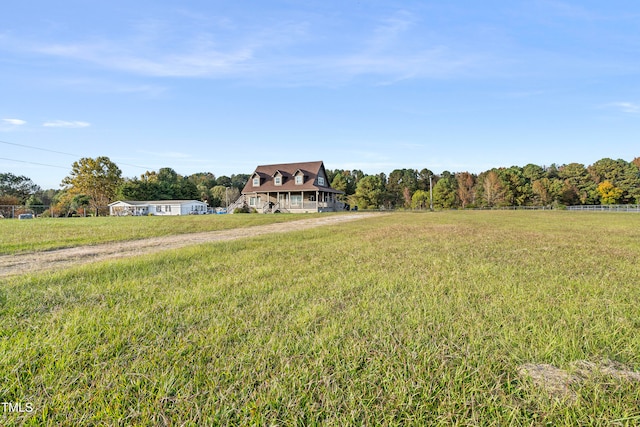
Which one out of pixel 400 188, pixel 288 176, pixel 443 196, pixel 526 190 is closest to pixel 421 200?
pixel 443 196

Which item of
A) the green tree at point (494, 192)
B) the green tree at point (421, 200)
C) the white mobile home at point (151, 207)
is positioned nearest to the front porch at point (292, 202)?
the white mobile home at point (151, 207)

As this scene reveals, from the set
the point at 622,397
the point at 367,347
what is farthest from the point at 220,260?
the point at 622,397

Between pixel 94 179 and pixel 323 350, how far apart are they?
186 feet

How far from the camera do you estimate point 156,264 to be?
496 cm

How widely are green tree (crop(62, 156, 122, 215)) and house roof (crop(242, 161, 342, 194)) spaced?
25.2 m

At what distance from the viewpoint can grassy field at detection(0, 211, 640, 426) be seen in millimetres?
1428

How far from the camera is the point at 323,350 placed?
196cm

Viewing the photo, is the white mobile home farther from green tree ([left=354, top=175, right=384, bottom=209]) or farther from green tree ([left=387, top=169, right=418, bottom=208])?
green tree ([left=387, top=169, right=418, bottom=208])

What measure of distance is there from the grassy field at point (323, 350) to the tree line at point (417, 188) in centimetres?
4623

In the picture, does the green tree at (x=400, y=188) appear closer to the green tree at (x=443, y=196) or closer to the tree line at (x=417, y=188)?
the tree line at (x=417, y=188)

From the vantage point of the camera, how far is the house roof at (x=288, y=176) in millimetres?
35969

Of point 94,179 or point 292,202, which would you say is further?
point 94,179

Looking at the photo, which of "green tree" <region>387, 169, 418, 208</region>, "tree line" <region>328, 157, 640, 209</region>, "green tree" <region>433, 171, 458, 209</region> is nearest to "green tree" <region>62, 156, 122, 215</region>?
"tree line" <region>328, 157, 640, 209</region>

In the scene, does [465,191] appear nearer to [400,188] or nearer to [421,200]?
[421,200]
